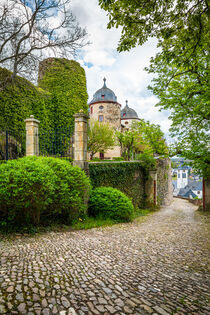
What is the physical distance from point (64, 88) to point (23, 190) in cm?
1204

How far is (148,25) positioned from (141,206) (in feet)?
31.5

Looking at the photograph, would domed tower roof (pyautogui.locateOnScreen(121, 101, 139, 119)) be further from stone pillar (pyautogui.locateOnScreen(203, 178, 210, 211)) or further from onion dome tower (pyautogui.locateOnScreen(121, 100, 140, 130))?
stone pillar (pyautogui.locateOnScreen(203, 178, 210, 211))

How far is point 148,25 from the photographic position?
3145 millimetres

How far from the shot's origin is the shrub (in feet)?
13.2

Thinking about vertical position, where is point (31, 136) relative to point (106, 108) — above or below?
below

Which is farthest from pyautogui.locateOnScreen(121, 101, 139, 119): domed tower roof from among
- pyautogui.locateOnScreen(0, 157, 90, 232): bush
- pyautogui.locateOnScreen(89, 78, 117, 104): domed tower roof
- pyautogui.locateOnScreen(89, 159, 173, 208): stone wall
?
pyautogui.locateOnScreen(0, 157, 90, 232): bush

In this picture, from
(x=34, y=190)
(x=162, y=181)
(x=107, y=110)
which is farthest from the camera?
(x=107, y=110)

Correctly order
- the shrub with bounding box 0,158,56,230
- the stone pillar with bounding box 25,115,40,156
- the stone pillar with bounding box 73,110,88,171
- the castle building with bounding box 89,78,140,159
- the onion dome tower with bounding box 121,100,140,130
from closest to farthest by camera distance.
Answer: the shrub with bounding box 0,158,56,230 → the stone pillar with bounding box 73,110,88,171 → the stone pillar with bounding box 25,115,40,156 → the castle building with bounding box 89,78,140,159 → the onion dome tower with bounding box 121,100,140,130

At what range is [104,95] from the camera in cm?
2805

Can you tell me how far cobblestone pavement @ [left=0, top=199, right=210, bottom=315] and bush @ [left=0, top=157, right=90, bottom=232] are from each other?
677mm

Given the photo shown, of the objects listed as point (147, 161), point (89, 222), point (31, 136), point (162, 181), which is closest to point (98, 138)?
point (162, 181)

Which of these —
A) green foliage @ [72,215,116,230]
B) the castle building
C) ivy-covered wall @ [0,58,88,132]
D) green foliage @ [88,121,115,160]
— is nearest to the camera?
green foliage @ [72,215,116,230]

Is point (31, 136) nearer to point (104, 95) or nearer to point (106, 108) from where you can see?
point (106, 108)

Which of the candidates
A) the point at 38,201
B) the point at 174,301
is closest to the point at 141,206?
the point at 38,201
